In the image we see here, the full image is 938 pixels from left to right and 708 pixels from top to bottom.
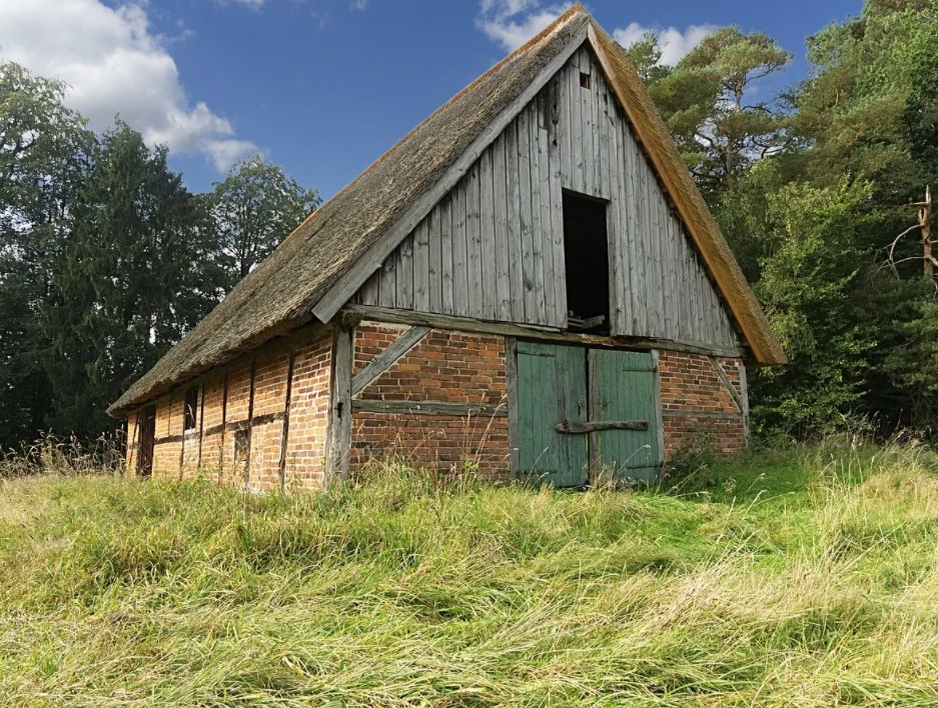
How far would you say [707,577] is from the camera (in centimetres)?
348

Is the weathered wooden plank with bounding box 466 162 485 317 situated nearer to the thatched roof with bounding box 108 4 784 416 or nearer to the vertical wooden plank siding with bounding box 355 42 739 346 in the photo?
the vertical wooden plank siding with bounding box 355 42 739 346

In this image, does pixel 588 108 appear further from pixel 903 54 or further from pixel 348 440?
pixel 903 54

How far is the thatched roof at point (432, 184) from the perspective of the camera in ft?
20.9

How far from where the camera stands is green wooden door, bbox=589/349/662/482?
7.93 metres

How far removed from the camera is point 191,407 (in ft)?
33.8

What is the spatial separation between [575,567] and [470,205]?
434 cm

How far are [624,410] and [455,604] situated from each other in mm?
5104

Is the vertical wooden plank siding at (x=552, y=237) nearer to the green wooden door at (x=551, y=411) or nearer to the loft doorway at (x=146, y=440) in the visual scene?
the green wooden door at (x=551, y=411)

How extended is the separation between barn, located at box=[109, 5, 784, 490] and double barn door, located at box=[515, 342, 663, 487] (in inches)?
1.0

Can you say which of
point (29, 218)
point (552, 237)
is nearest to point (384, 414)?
point (552, 237)

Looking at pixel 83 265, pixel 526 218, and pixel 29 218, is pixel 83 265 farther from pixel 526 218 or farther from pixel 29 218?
pixel 526 218

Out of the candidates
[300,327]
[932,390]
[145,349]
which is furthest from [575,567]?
[145,349]

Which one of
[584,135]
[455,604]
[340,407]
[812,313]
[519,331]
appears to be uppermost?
[584,135]

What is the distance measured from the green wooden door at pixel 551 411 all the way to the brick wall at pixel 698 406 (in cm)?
147
